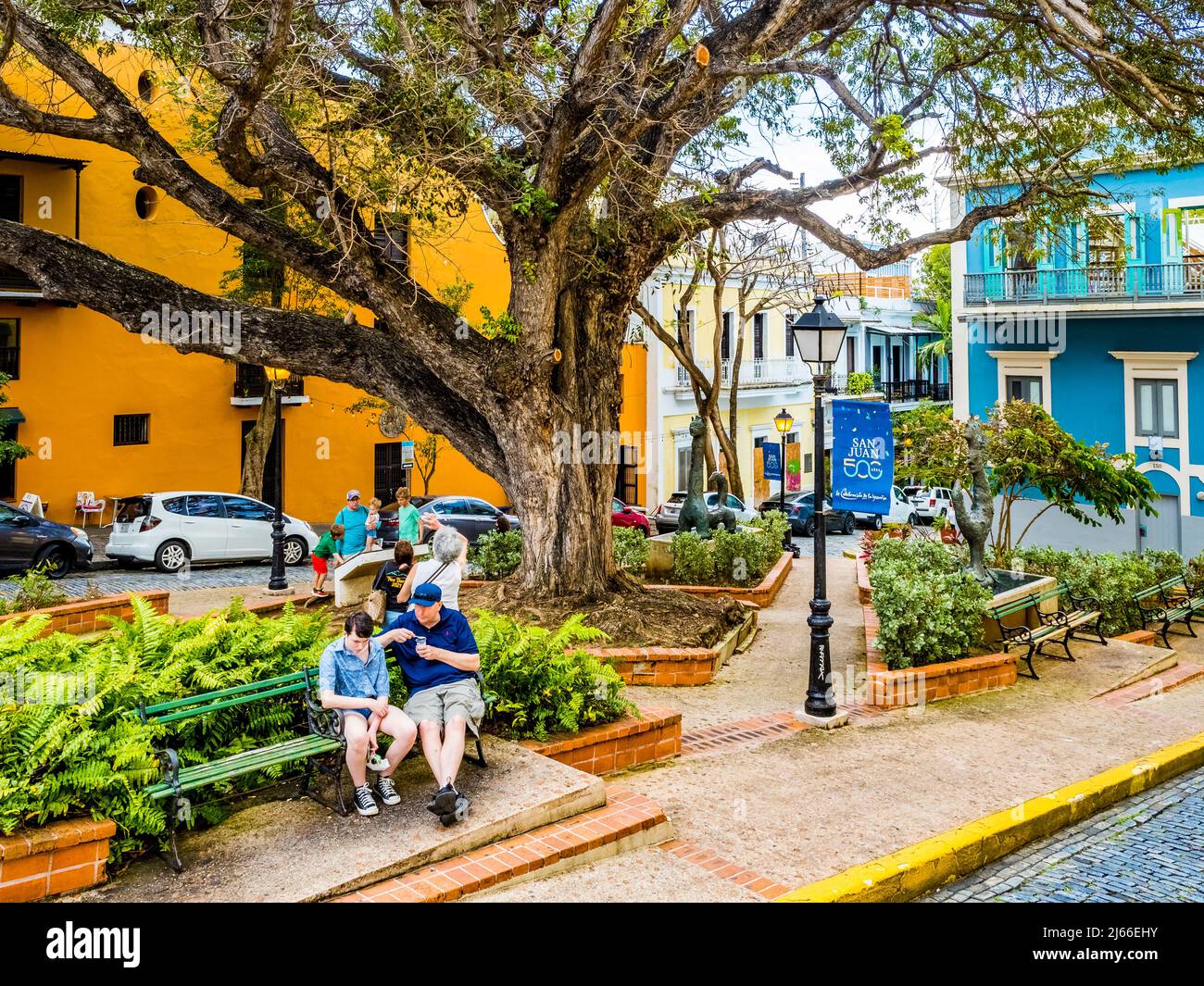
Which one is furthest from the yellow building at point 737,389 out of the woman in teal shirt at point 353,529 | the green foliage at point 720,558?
the woman in teal shirt at point 353,529

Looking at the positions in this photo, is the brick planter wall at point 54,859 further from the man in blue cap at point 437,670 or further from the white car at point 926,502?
the white car at point 926,502

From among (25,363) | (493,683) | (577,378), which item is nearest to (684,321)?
(577,378)

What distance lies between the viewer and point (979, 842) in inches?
277

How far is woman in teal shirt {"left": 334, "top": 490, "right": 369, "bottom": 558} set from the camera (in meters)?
15.0

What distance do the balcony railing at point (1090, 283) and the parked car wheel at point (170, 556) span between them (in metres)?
18.5

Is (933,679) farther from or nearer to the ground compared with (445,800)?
nearer to the ground

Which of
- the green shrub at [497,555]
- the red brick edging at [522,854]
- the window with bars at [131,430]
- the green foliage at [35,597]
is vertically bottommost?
the red brick edging at [522,854]

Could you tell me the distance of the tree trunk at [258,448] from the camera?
2658cm

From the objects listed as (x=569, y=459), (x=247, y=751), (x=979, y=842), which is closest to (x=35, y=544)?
(x=569, y=459)

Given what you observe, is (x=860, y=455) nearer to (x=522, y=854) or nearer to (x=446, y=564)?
(x=446, y=564)

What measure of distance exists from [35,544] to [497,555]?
8.82 meters

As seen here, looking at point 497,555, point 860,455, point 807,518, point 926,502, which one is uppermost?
point 860,455

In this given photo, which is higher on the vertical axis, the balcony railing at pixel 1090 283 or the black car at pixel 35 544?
the balcony railing at pixel 1090 283

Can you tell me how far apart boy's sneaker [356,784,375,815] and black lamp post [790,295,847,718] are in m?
4.80
